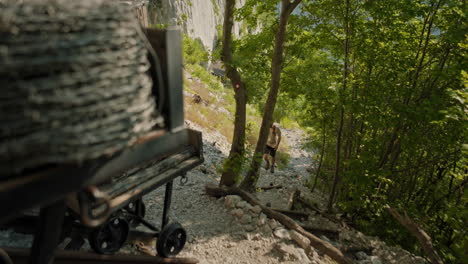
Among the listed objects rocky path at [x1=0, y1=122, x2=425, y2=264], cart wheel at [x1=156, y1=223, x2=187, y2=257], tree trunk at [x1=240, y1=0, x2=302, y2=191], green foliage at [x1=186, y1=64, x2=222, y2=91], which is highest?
tree trunk at [x1=240, y1=0, x2=302, y2=191]

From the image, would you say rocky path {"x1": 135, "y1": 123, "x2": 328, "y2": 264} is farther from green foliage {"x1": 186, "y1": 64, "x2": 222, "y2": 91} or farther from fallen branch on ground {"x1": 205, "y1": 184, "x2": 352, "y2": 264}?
green foliage {"x1": 186, "y1": 64, "x2": 222, "y2": 91}

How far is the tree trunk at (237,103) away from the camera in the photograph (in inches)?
273

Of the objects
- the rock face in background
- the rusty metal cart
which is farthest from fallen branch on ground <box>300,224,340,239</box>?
the rock face in background

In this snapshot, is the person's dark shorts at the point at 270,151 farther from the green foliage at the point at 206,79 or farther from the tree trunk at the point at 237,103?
the green foliage at the point at 206,79

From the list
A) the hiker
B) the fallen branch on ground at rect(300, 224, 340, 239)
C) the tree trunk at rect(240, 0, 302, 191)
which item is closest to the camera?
the tree trunk at rect(240, 0, 302, 191)

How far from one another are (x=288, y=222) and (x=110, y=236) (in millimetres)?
3164

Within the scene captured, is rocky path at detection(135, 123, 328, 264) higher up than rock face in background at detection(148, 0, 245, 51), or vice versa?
rock face in background at detection(148, 0, 245, 51)

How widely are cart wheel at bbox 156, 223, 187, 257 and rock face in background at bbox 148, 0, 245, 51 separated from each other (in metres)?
17.5

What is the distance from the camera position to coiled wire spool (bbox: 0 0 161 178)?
1329mm

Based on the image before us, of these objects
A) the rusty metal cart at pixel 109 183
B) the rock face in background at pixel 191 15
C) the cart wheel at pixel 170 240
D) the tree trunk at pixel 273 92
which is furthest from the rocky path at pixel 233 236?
the rock face in background at pixel 191 15

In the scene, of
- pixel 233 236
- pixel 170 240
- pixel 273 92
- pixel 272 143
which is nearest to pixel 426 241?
pixel 233 236

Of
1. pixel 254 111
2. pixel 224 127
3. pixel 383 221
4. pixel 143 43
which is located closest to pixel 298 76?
pixel 383 221

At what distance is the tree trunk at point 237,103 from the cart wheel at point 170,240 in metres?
2.77

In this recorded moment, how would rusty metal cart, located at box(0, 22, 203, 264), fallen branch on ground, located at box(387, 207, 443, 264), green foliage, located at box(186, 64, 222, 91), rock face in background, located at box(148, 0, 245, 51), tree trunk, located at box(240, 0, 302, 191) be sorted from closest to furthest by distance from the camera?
rusty metal cart, located at box(0, 22, 203, 264) → fallen branch on ground, located at box(387, 207, 443, 264) → tree trunk, located at box(240, 0, 302, 191) → green foliage, located at box(186, 64, 222, 91) → rock face in background, located at box(148, 0, 245, 51)
